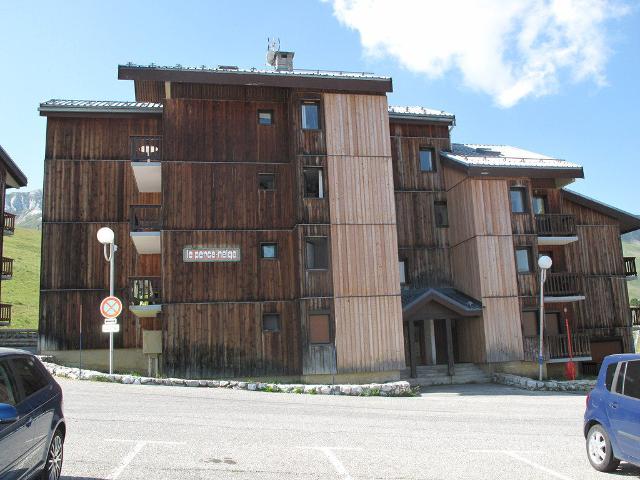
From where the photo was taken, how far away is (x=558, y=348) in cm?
2669

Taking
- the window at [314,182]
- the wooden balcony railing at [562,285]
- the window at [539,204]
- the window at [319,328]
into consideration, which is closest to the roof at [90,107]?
the window at [314,182]

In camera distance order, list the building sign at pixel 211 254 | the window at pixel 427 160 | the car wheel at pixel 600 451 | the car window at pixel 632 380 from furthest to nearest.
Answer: the window at pixel 427 160, the building sign at pixel 211 254, the car wheel at pixel 600 451, the car window at pixel 632 380

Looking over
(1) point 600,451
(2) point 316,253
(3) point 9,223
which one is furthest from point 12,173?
(1) point 600,451

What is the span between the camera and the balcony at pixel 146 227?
78.1ft

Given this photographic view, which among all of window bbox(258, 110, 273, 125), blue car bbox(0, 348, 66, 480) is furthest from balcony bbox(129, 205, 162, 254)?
blue car bbox(0, 348, 66, 480)

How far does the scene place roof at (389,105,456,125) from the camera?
93.2 ft

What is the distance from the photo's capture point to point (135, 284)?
23.7m

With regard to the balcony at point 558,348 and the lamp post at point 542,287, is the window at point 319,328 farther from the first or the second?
the balcony at point 558,348

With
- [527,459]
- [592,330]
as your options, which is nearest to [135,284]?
[527,459]

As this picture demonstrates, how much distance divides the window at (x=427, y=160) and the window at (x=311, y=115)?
6790mm

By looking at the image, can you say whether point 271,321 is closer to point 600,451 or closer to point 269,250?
point 269,250

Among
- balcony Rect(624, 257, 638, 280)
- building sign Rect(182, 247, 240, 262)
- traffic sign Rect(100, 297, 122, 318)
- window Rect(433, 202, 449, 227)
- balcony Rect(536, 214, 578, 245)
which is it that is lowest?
traffic sign Rect(100, 297, 122, 318)

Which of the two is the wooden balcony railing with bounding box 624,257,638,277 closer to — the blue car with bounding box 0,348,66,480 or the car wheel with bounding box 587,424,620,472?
the car wheel with bounding box 587,424,620,472

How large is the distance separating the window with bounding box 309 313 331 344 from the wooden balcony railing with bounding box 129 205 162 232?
723 centimetres
